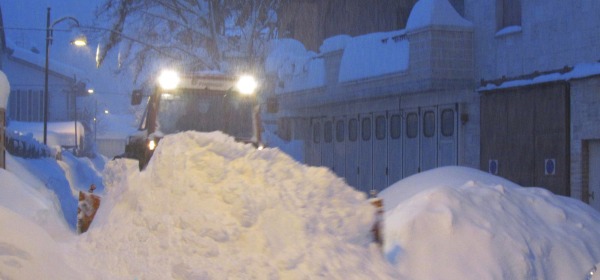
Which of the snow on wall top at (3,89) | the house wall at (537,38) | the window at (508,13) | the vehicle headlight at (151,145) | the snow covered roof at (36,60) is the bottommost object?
the vehicle headlight at (151,145)

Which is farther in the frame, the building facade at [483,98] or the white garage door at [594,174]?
the building facade at [483,98]

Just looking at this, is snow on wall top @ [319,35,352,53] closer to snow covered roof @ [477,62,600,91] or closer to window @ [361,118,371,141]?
window @ [361,118,371,141]

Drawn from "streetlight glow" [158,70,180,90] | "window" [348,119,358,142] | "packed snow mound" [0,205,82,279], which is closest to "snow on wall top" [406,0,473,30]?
"window" [348,119,358,142]

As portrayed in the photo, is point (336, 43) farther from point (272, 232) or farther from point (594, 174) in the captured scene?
point (272, 232)

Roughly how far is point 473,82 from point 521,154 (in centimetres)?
300

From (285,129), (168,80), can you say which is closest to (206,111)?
(168,80)

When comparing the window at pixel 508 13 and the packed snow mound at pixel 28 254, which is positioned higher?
the window at pixel 508 13

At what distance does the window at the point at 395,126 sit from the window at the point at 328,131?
4366mm

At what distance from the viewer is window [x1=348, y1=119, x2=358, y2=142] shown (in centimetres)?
2485

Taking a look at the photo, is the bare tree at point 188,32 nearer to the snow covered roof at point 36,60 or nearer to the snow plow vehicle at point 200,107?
the snow plow vehicle at point 200,107

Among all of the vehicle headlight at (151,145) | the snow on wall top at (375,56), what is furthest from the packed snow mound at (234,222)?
the snow on wall top at (375,56)

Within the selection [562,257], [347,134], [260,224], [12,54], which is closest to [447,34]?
[347,134]

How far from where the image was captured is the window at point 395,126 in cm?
2223

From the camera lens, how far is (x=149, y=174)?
6.20m
